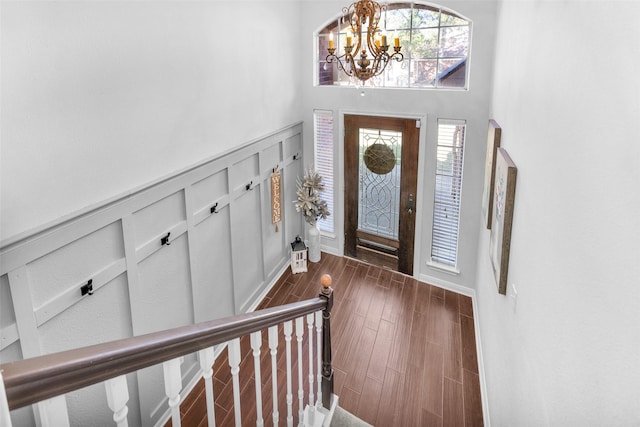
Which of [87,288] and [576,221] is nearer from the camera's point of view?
[576,221]

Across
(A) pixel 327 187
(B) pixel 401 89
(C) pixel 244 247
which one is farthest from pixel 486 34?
(C) pixel 244 247

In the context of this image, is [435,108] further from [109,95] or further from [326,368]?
[109,95]

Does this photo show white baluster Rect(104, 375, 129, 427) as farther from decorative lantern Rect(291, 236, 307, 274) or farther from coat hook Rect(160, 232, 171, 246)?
decorative lantern Rect(291, 236, 307, 274)

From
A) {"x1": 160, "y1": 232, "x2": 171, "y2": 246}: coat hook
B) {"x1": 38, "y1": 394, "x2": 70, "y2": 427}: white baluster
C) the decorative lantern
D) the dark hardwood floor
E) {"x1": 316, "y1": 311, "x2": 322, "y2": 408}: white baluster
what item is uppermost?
{"x1": 38, "y1": 394, "x2": 70, "y2": 427}: white baluster

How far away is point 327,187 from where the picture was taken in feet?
19.1

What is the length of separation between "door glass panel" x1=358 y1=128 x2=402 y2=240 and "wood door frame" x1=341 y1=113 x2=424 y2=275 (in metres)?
0.08

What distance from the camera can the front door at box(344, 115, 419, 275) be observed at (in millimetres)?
5109

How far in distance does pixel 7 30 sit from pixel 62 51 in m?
0.30

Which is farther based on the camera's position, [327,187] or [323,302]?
[327,187]

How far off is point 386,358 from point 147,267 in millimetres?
2406

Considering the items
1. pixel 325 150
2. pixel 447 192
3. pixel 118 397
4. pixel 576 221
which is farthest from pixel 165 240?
pixel 447 192

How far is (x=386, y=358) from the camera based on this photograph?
13.3ft

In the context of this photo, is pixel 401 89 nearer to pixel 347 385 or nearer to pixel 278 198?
pixel 278 198

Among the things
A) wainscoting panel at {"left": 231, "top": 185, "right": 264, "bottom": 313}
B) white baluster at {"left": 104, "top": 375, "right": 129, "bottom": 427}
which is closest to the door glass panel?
wainscoting panel at {"left": 231, "top": 185, "right": 264, "bottom": 313}
